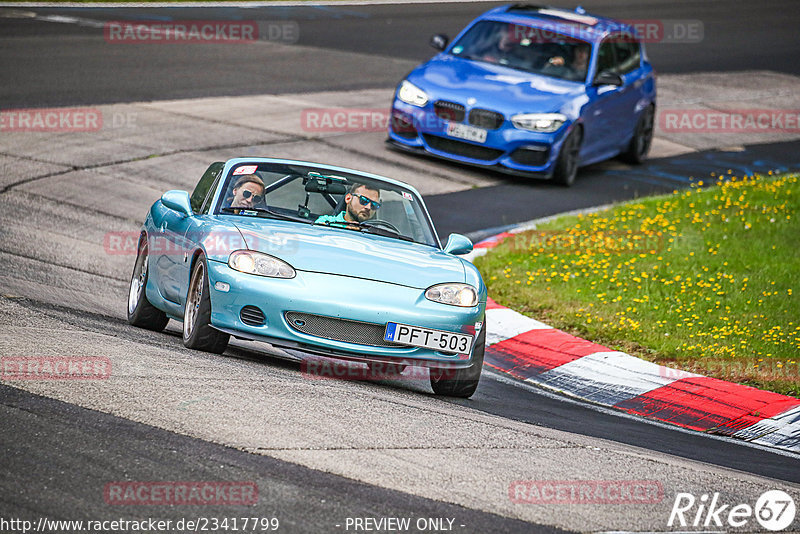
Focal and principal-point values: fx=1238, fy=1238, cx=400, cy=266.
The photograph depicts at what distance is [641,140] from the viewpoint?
61.1 ft

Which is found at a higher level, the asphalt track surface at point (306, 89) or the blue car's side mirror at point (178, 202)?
the blue car's side mirror at point (178, 202)

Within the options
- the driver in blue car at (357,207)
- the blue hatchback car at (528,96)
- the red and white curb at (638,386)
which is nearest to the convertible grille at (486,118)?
the blue hatchback car at (528,96)

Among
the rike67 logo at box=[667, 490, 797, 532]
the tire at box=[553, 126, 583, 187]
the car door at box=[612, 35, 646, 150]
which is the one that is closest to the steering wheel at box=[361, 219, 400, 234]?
the rike67 logo at box=[667, 490, 797, 532]

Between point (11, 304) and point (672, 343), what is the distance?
16.4ft

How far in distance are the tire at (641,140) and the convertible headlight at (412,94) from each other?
388cm

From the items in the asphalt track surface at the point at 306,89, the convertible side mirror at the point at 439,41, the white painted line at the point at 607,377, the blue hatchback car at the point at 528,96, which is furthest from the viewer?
the convertible side mirror at the point at 439,41

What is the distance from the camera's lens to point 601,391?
8.87 metres

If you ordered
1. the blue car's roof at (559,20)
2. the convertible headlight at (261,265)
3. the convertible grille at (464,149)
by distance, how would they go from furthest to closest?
the blue car's roof at (559,20) → the convertible grille at (464,149) → the convertible headlight at (261,265)

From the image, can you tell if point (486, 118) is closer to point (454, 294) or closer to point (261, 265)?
point (454, 294)

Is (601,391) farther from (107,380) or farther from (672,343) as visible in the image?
(107,380)

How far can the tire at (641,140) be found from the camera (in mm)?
18438

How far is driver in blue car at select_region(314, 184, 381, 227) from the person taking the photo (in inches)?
336

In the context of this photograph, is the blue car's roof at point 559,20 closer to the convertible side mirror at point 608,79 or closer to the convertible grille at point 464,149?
the convertible side mirror at point 608,79

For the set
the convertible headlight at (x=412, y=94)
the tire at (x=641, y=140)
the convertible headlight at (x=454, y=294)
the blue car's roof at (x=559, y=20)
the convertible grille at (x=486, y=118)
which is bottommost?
the tire at (x=641, y=140)
